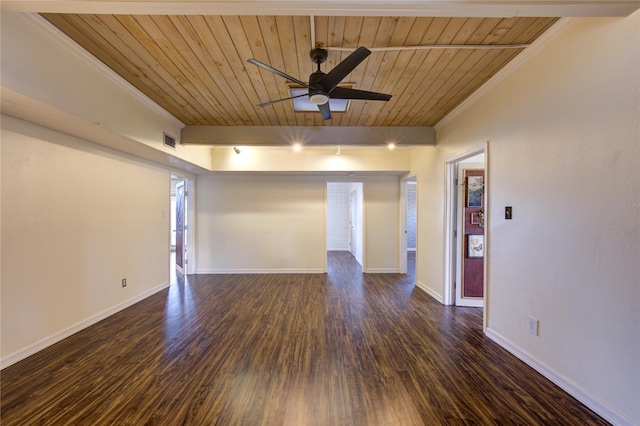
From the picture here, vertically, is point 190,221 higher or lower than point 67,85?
lower

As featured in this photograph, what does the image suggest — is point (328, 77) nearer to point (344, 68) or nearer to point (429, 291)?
point (344, 68)

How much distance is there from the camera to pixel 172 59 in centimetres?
211

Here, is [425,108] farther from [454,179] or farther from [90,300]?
[90,300]

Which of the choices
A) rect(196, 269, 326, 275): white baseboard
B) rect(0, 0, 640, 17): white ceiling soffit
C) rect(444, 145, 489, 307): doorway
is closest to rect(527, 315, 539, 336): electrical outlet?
rect(444, 145, 489, 307): doorway

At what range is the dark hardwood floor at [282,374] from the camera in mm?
1594

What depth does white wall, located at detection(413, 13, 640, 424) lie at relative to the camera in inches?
56.6

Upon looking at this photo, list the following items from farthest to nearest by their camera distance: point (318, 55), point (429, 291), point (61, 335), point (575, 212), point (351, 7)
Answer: point (429, 291)
point (61, 335)
point (318, 55)
point (575, 212)
point (351, 7)

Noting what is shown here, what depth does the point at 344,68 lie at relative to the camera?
5.74 feet

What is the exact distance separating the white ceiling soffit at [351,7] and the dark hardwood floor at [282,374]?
96.8 inches

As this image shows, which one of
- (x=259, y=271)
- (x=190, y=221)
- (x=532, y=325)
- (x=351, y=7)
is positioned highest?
(x=351, y=7)

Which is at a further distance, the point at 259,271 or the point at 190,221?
the point at 259,271

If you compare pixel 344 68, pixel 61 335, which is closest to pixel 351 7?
pixel 344 68

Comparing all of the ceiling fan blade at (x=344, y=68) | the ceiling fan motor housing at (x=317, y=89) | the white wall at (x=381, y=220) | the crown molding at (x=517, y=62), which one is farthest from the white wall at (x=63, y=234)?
the crown molding at (x=517, y=62)

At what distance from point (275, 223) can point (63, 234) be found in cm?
332
